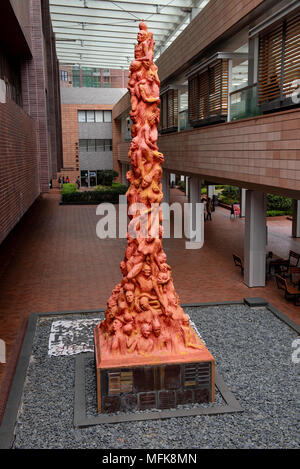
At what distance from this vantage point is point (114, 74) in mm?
69812

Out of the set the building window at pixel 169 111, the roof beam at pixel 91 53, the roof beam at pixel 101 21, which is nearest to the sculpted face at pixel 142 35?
the building window at pixel 169 111

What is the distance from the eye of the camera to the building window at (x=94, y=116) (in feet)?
167

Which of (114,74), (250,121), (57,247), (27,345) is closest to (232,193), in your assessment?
(57,247)

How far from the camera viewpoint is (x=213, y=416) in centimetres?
723

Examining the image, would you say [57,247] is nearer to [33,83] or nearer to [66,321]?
[33,83]

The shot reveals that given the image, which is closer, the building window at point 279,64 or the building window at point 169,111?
the building window at point 279,64

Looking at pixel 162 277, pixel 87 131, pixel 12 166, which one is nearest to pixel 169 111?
pixel 12 166

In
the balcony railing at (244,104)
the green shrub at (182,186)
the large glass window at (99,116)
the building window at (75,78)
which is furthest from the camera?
the building window at (75,78)

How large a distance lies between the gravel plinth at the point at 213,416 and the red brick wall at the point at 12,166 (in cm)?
319

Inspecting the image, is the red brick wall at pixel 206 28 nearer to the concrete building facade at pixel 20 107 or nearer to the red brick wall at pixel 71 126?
the concrete building facade at pixel 20 107

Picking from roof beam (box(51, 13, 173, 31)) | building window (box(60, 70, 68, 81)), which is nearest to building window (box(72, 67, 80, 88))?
building window (box(60, 70, 68, 81))

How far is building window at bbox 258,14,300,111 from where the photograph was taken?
10.2m

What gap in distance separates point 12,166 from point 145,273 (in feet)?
19.3

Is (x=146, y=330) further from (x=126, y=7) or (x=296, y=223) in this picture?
(x=126, y=7)
